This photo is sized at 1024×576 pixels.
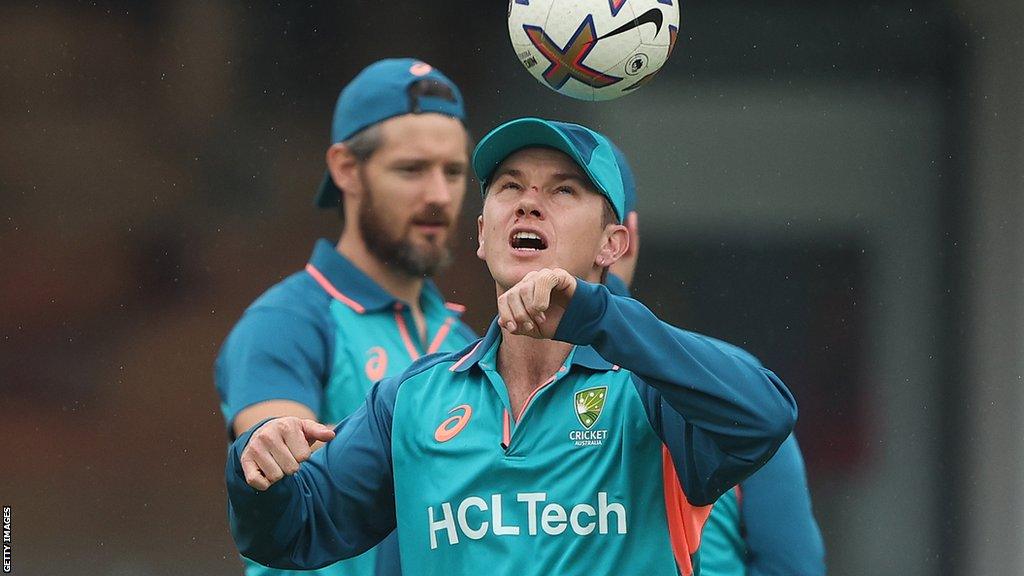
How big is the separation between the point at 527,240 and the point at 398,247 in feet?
6.96

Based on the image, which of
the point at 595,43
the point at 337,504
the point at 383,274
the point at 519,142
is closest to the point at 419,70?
the point at 383,274

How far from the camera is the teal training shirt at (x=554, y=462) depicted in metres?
2.77

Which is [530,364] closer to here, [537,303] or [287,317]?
[537,303]

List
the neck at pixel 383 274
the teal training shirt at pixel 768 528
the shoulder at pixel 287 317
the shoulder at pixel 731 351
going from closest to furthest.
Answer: the shoulder at pixel 731 351, the teal training shirt at pixel 768 528, the shoulder at pixel 287 317, the neck at pixel 383 274

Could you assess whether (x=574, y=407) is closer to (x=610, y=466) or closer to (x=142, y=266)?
(x=610, y=466)

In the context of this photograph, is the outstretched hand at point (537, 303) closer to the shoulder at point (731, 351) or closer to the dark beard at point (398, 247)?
the shoulder at point (731, 351)

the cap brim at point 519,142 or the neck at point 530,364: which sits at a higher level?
the cap brim at point 519,142

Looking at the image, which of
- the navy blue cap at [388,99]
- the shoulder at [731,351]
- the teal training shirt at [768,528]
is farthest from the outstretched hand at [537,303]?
the navy blue cap at [388,99]

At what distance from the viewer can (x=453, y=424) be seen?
3.10 m

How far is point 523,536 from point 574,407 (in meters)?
0.25

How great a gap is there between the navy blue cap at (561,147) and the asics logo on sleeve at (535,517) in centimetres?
59


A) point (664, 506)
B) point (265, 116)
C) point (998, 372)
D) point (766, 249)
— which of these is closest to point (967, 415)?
point (998, 372)

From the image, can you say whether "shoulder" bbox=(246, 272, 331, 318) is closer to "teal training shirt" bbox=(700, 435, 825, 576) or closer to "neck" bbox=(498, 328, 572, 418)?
"teal training shirt" bbox=(700, 435, 825, 576)

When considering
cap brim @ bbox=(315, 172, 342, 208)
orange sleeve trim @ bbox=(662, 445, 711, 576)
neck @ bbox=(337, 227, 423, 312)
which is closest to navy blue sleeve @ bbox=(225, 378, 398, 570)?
orange sleeve trim @ bbox=(662, 445, 711, 576)
